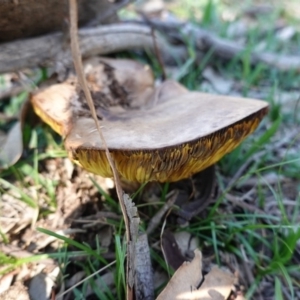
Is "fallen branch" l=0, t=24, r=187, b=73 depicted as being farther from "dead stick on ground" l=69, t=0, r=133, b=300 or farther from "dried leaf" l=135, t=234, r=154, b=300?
"dried leaf" l=135, t=234, r=154, b=300

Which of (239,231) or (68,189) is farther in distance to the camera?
(68,189)

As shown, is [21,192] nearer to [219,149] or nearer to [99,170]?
[99,170]

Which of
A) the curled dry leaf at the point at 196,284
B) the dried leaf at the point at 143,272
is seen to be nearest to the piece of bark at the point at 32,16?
the dried leaf at the point at 143,272

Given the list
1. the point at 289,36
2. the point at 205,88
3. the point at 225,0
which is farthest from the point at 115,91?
the point at 225,0

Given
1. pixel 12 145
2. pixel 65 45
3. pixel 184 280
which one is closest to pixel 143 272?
pixel 184 280

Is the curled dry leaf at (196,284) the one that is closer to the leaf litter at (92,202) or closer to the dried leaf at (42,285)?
the leaf litter at (92,202)

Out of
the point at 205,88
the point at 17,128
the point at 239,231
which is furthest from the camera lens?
the point at 205,88
